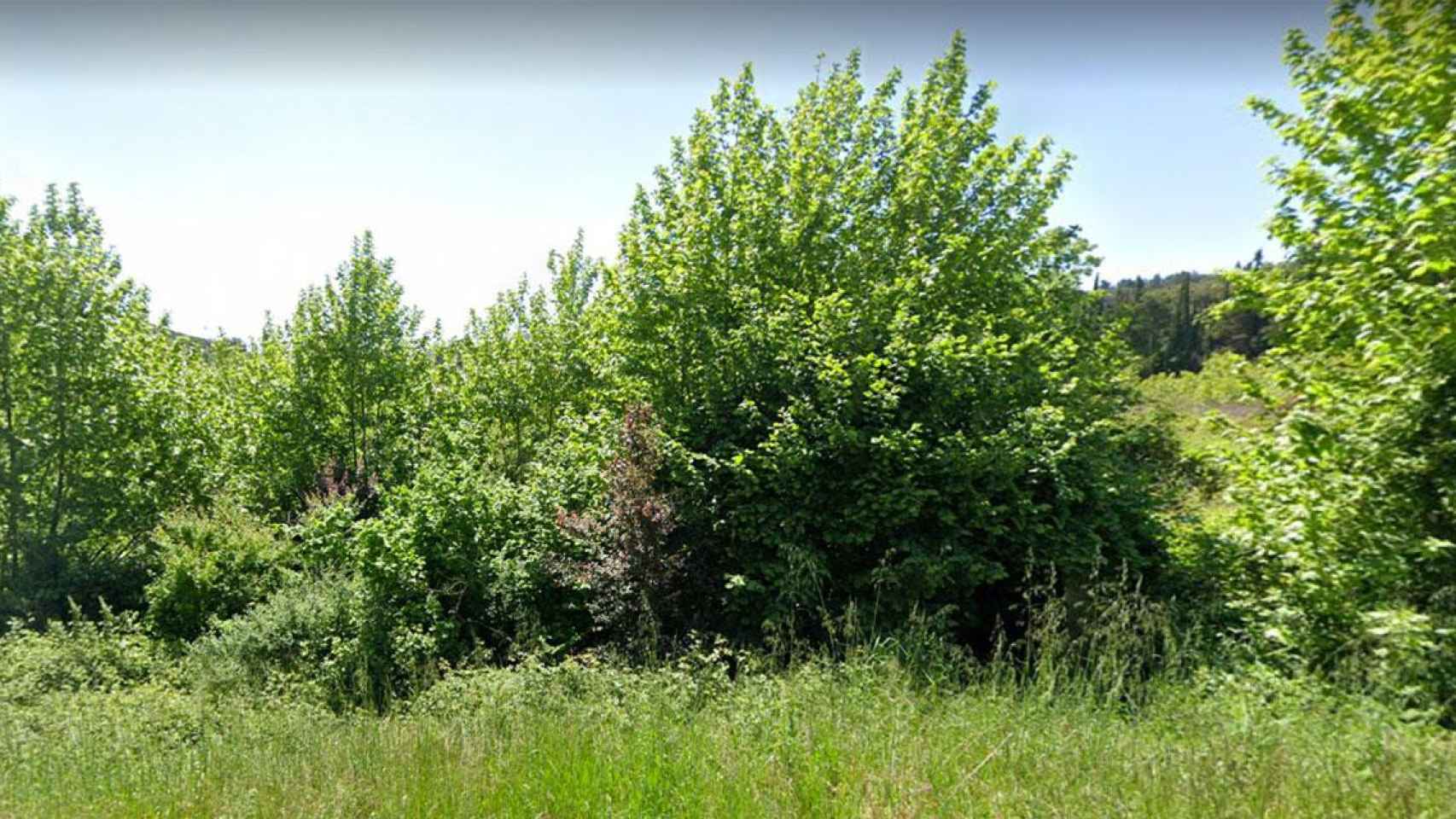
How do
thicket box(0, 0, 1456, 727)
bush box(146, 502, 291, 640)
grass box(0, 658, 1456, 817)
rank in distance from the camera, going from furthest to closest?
1. bush box(146, 502, 291, 640)
2. thicket box(0, 0, 1456, 727)
3. grass box(0, 658, 1456, 817)

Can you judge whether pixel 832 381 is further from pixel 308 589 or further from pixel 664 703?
pixel 308 589

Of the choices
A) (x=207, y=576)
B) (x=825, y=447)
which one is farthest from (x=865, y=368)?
(x=207, y=576)

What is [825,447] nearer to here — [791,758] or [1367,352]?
[791,758]

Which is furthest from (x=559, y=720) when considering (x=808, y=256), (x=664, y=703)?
(x=808, y=256)

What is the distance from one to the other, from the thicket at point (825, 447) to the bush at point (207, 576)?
51mm

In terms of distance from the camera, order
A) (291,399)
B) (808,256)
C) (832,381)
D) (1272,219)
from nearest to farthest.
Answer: (1272,219) < (832,381) < (808,256) < (291,399)

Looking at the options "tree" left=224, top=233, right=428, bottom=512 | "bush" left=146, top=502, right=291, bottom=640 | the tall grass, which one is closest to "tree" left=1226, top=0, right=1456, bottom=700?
the tall grass

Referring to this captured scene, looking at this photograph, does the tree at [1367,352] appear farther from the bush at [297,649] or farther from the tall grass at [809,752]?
the bush at [297,649]

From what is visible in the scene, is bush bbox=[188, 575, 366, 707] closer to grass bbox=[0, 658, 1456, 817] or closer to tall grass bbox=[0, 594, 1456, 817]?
tall grass bbox=[0, 594, 1456, 817]

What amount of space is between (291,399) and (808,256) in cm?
1169

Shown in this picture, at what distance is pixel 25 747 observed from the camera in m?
5.28

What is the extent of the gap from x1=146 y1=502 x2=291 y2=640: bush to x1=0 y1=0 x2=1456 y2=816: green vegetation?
6 cm

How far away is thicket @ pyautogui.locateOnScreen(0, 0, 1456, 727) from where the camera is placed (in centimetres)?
530

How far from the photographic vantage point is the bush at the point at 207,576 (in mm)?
9453
